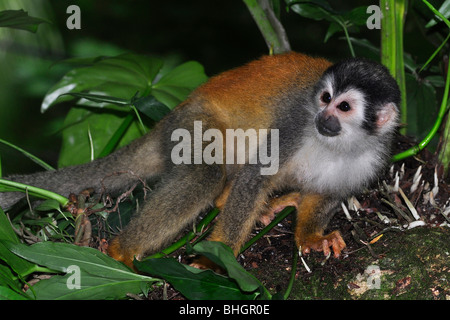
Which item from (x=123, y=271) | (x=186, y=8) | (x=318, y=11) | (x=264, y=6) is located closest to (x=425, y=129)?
(x=318, y=11)

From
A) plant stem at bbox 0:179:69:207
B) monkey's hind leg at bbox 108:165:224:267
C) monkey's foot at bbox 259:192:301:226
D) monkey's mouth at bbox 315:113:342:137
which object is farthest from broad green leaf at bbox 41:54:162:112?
monkey's mouth at bbox 315:113:342:137

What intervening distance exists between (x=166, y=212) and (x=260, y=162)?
2.04 feet

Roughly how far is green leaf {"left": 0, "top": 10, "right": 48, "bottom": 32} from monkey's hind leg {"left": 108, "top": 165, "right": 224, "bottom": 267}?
1.33 metres

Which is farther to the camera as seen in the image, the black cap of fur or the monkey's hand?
the monkey's hand

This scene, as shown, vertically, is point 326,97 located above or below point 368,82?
below

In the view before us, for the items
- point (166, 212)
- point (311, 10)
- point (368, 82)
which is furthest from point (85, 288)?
point (311, 10)

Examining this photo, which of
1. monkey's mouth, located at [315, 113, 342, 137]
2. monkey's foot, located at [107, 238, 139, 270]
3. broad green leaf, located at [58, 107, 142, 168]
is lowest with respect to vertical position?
monkey's foot, located at [107, 238, 139, 270]

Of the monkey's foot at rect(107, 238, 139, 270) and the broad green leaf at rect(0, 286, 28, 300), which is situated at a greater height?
the broad green leaf at rect(0, 286, 28, 300)

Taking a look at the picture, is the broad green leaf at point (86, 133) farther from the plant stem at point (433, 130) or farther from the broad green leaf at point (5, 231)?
the plant stem at point (433, 130)

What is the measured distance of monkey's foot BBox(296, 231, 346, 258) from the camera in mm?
3049

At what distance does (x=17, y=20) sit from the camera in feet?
11.0

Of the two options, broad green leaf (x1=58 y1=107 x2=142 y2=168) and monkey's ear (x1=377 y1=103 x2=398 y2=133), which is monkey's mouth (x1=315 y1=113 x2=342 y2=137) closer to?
monkey's ear (x1=377 y1=103 x2=398 y2=133)

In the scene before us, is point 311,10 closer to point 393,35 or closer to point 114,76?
point 393,35

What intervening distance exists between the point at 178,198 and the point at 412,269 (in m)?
1.31
